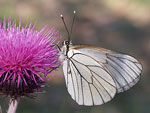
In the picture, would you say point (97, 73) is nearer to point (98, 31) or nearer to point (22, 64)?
point (22, 64)

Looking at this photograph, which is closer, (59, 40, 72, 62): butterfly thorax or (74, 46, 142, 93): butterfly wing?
(59, 40, 72, 62): butterfly thorax

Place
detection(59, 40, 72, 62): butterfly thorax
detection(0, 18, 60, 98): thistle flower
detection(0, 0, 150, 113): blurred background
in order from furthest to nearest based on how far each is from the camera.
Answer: detection(0, 0, 150, 113): blurred background
detection(59, 40, 72, 62): butterfly thorax
detection(0, 18, 60, 98): thistle flower

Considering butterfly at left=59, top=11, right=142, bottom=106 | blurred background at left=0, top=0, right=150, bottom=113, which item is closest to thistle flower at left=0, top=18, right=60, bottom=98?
butterfly at left=59, top=11, right=142, bottom=106

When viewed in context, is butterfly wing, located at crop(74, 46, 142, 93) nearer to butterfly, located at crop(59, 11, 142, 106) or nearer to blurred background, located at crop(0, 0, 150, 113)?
butterfly, located at crop(59, 11, 142, 106)

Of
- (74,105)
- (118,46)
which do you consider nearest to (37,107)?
(74,105)

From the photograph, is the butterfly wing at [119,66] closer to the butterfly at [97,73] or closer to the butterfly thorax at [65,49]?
the butterfly at [97,73]

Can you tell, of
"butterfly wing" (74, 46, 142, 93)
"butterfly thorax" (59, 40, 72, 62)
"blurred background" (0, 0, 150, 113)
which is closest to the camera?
"butterfly thorax" (59, 40, 72, 62)

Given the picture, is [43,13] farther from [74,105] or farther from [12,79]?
[12,79]
